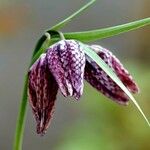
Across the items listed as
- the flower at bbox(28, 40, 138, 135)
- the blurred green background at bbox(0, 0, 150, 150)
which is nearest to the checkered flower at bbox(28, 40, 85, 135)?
the flower at bbox(28, 40, 138, 135)

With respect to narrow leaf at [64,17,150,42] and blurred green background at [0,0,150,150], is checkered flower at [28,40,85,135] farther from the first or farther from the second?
blurred green background at [0,0,150,150]

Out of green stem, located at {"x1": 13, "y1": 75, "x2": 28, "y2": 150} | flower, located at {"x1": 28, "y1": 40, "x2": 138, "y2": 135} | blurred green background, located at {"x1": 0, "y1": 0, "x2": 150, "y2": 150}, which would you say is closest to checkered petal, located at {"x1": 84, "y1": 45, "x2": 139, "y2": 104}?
flower, located at {"x1": 28, "y1": 40, "x2": 138, "y2": 135}

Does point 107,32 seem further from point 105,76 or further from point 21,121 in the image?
point 21,121

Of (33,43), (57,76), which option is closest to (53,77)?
(57,76)

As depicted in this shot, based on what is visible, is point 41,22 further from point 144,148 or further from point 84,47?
point 84,47

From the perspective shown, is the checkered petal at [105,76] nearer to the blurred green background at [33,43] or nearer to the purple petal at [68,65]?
the purple petal at [68,65]

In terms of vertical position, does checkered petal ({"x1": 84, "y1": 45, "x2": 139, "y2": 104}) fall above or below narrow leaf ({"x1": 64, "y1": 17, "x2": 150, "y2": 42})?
below

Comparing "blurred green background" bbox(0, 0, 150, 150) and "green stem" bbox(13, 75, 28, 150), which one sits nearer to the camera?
"green stem" bbox(13, 75, 28, 150)

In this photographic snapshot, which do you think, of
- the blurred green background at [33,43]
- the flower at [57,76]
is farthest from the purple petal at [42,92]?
the blurred green background at [33,43]
